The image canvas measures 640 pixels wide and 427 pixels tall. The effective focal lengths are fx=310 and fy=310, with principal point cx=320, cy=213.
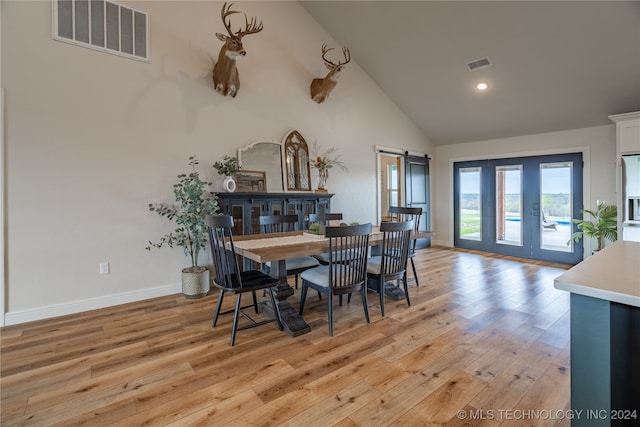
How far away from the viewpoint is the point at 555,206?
5.68 m

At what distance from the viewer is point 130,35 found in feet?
11.6

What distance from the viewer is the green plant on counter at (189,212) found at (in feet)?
12.0

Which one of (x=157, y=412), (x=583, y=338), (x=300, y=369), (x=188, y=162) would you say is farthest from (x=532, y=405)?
(x=188, y=162)

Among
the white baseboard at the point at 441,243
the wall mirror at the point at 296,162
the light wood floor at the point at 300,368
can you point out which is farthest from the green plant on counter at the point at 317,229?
the white baseboard at the point at 441,243

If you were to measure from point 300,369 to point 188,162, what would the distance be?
294cm

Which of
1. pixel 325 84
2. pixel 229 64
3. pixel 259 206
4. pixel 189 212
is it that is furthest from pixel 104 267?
pixel 325 84

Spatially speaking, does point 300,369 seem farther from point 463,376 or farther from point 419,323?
point 419,323

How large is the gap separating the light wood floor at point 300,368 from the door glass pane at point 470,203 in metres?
3.54

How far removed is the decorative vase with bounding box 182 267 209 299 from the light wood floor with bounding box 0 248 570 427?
25 cm

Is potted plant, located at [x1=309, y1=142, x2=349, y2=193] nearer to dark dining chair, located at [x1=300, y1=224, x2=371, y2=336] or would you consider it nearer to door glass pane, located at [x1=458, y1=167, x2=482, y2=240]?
dark dining chair, located at [x1=300, y1=224, x2=371, y2=336]

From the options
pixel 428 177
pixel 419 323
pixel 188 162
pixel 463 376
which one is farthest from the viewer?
→ pixel 428 177

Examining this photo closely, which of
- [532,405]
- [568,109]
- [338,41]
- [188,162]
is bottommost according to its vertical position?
[532,405]

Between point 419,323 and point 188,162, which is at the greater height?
point 188,162

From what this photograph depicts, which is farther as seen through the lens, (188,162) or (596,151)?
(596,151)
